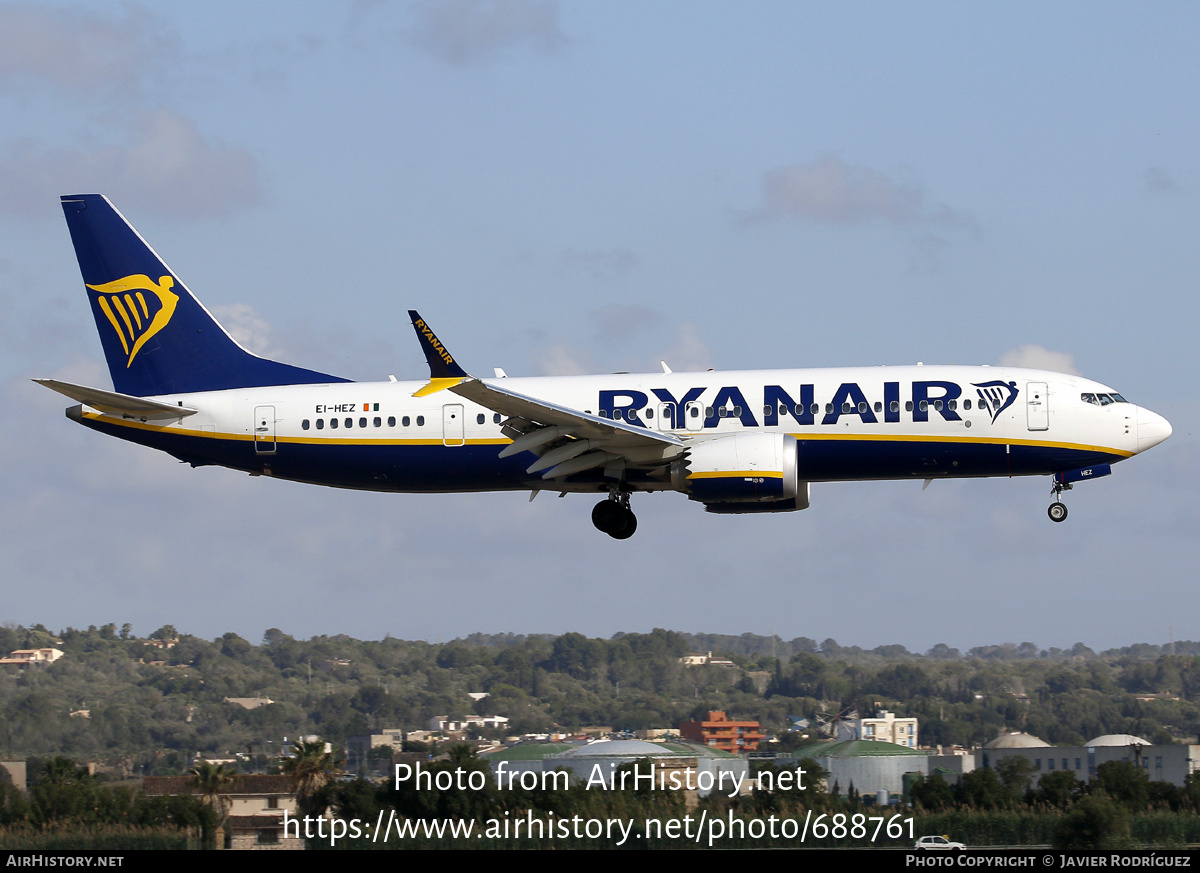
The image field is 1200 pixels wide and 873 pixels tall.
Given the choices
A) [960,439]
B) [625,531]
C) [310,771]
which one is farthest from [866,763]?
[310,771]

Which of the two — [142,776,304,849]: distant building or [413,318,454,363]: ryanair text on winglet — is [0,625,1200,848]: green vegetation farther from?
[413,318,454,363]: ryanair text on winglet

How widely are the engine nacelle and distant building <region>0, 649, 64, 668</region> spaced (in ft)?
180

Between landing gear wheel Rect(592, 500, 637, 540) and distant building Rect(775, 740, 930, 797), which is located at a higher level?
landing gear wheel Rect(592, 500, 637, 540)

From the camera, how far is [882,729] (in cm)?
5728

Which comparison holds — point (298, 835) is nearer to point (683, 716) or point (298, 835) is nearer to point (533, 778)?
point (533, 778)

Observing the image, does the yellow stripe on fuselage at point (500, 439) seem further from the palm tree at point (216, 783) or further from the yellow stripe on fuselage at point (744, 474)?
the palm tree at point (216, 783)

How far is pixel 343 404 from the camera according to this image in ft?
128

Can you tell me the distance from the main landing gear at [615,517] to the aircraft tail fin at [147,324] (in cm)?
849

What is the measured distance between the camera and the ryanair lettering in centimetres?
3594

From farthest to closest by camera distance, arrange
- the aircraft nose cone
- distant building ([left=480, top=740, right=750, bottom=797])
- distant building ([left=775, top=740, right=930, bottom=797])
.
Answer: distant building ([left=775, top=740, right=930, bottom=797]) → distant building ([left=480, top=740, right=750, bottom=797]) → the aircraft nose cone

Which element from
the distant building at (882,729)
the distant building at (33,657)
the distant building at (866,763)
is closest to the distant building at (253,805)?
the distant building at (866,763)

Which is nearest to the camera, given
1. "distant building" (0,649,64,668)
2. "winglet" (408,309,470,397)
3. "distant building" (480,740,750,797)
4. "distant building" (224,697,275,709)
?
"winglet" (408,309,470,397)

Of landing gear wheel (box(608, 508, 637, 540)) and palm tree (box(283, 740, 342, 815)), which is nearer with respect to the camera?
palm tree (box(283, 740, 342, 815))

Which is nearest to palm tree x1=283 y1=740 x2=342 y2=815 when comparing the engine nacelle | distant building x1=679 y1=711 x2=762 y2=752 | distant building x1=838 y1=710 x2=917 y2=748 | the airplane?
the airplane
